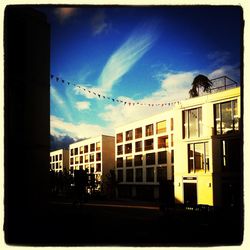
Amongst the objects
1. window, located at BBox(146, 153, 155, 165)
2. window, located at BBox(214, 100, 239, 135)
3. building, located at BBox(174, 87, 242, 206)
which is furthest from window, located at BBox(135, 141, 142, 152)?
window, located at BBox(214, 100, 239, 135)

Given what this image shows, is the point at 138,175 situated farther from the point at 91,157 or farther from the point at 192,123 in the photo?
the point at 192,123

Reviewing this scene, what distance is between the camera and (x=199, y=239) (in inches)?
336

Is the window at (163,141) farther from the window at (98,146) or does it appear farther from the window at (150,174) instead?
the window at (98,146)

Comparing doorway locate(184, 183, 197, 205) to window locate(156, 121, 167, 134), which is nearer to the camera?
doorway locate(184, 183, 197, 205)

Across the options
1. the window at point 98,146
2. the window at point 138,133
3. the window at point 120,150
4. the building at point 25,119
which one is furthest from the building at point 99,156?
the building at point 25,119

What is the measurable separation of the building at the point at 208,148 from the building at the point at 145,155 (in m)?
13.6

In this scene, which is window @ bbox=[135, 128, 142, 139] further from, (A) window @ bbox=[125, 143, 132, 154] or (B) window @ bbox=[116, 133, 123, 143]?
(B) window @ bbox=[116, 133, 123, 143]

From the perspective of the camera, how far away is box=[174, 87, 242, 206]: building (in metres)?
20.0

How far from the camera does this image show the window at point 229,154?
19.8 meters

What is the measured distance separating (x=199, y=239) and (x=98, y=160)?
151 feet

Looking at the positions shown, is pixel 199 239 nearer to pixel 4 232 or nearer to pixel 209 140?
pixel 4 232

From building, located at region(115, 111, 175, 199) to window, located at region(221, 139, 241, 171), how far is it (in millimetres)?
16726

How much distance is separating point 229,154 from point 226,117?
2.63 meters
